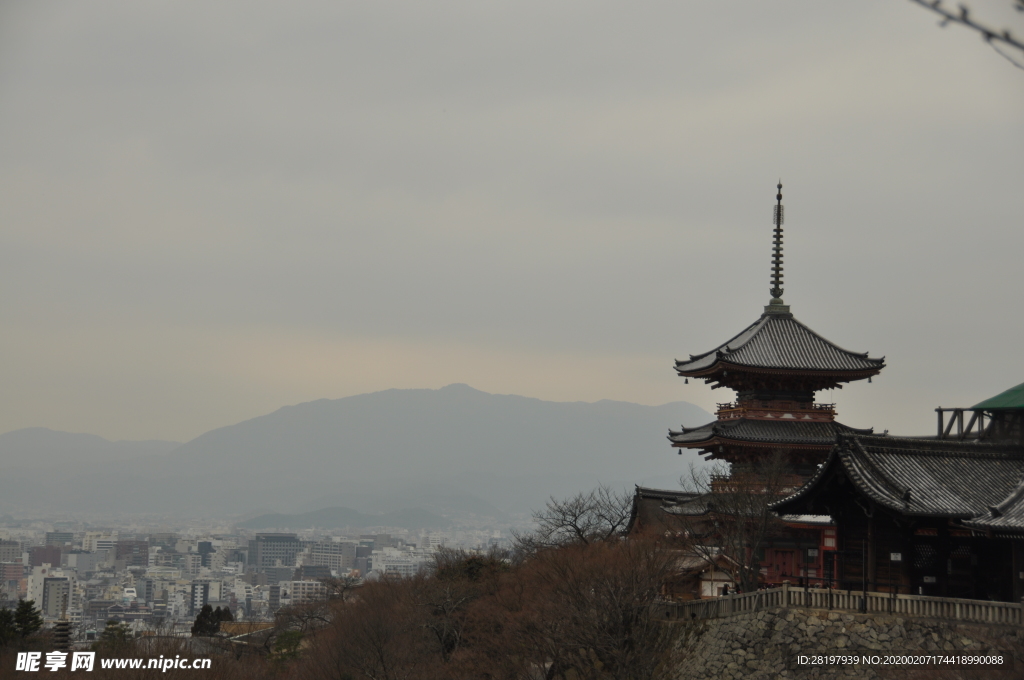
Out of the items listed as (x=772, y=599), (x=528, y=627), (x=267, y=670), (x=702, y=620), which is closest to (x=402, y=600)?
(x=267, y=670)

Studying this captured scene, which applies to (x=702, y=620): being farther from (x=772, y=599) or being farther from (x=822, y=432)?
(x=822, y=432)

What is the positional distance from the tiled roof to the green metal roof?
5.70 m

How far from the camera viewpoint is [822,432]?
38.4 m

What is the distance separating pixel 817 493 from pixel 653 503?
1717 cm

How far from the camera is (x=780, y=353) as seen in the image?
131 ft

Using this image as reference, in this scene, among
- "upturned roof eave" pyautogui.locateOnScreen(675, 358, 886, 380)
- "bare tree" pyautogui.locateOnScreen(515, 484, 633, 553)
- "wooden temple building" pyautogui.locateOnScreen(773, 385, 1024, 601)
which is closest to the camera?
"wooden temple building" pyautogui.locateOnScreen(773, 385, 1024, 601)


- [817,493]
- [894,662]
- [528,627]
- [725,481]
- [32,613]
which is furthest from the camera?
[32,613]

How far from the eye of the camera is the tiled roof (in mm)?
38906

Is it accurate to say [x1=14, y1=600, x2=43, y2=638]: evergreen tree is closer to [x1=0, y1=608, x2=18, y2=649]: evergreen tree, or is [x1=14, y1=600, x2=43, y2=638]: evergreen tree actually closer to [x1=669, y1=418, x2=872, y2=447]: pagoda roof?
[x1=0, y1=608, x2=18, y2=649]: evergreen tree

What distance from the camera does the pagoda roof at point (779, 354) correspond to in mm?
38844

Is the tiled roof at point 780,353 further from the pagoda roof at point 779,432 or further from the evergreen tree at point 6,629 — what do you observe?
the evergreen tree at point 6,629

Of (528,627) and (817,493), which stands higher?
(817,493)

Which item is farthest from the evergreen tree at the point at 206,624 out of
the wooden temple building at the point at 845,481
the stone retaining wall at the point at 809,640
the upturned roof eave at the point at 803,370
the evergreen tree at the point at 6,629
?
the stone retaining wall at the point at 809,640

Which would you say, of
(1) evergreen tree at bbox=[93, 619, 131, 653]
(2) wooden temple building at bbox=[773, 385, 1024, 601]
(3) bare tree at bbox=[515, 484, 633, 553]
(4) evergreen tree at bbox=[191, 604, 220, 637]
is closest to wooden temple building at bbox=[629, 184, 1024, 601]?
(2) wooden temple building at bbox=[773, 385, 1024, 601]
